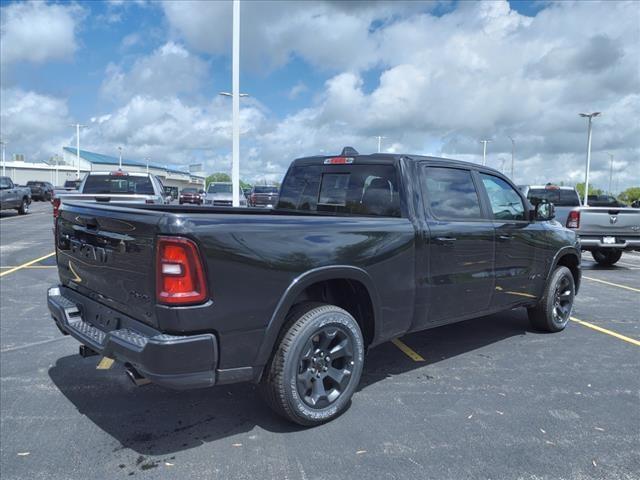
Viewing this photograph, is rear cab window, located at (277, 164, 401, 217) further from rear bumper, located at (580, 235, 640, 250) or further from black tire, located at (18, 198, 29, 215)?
black tire, located at (18, 198, 29, 215)

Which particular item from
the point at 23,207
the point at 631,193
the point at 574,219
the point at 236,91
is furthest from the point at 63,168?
the point at 631,193

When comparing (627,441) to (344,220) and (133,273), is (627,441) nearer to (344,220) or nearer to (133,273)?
(344,220)

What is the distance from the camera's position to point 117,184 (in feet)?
36.4

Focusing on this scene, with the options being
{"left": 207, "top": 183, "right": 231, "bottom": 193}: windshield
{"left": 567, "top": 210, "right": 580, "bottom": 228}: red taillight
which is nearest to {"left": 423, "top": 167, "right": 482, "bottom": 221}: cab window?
{"left": 567, "top": 210, "right": 580, "bottom": 228}: red taillight

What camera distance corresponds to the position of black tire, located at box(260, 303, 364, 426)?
3.30 meters

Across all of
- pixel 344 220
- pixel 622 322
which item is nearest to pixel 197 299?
pixel 344 220

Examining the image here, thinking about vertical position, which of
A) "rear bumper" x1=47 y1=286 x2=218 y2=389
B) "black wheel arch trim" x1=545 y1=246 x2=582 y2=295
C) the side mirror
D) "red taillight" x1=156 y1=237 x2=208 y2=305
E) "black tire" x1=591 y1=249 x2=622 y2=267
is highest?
the side mirror

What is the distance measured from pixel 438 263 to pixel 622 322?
3.89 meters

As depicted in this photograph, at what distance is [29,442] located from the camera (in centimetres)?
335

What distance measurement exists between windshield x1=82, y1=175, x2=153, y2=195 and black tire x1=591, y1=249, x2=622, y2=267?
10573 millimetres

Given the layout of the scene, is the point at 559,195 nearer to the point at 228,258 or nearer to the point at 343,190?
the point at 343,190

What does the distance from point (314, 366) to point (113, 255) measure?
4.90 ft

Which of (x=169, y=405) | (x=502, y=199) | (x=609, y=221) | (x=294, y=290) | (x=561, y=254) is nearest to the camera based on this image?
(x=294, y=290)

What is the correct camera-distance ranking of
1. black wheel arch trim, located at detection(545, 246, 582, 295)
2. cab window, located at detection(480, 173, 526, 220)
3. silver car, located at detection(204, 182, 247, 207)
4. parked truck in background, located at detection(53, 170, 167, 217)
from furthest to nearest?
silver car, located at detection(204, 182, 247, 207)
parked truck in background, located at detection(53, 170, 167, 217)
black wheel arch trim, located at detection(545, 246, 582, 295)
cab window, located at detection(480, 173, 526, 220)
